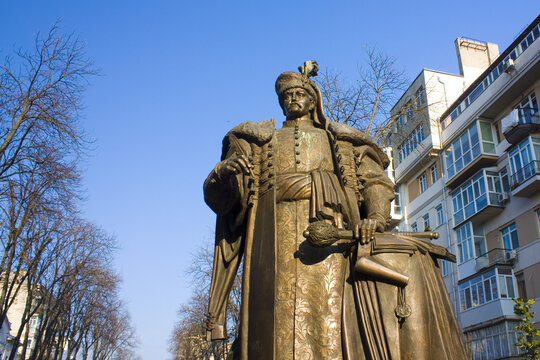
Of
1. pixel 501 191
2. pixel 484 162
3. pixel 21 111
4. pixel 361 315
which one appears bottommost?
→ pixel 361 315

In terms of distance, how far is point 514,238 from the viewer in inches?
1241

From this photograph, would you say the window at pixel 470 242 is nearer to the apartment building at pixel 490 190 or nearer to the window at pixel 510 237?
the apartment building at pixel 490 190

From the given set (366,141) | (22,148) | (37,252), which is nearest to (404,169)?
(37,252)

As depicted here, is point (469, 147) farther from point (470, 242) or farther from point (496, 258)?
point (496, 258)

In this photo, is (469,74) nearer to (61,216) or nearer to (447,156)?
(447,156)

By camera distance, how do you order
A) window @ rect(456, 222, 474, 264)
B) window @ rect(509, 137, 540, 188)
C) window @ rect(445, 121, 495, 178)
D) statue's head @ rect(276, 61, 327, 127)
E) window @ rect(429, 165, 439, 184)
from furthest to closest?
window @ rect(429, 165, 439, 184) → window @ rect(445, 121, 495, 178) → window @ rect(456, 222, 474, 264) → window @ rect(509, 137, 540, 188) → statue's head @ rect(276, 61, 327, 127)

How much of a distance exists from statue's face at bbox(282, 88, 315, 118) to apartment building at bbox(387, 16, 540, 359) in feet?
66.7

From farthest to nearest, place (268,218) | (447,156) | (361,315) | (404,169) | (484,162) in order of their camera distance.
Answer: (404,169)
(447,156)
(484,162)
(268,218)
(361,315)

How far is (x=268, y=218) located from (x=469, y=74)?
1699 inches

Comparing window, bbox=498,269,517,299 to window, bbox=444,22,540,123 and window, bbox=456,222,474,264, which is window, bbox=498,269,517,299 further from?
window, bbox=444,22,540,123

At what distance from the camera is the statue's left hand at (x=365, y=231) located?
4297 millimetres

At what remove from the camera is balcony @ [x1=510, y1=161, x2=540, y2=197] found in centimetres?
2885

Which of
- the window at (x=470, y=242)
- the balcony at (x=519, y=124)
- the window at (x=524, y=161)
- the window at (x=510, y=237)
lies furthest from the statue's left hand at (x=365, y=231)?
the window at (x=470, y=242)

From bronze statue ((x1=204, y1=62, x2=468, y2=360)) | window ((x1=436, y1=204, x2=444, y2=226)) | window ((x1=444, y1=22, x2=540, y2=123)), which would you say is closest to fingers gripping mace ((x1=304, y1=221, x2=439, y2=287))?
bronze statue ((x1=204, y1=62, x2=468, y2=360))
